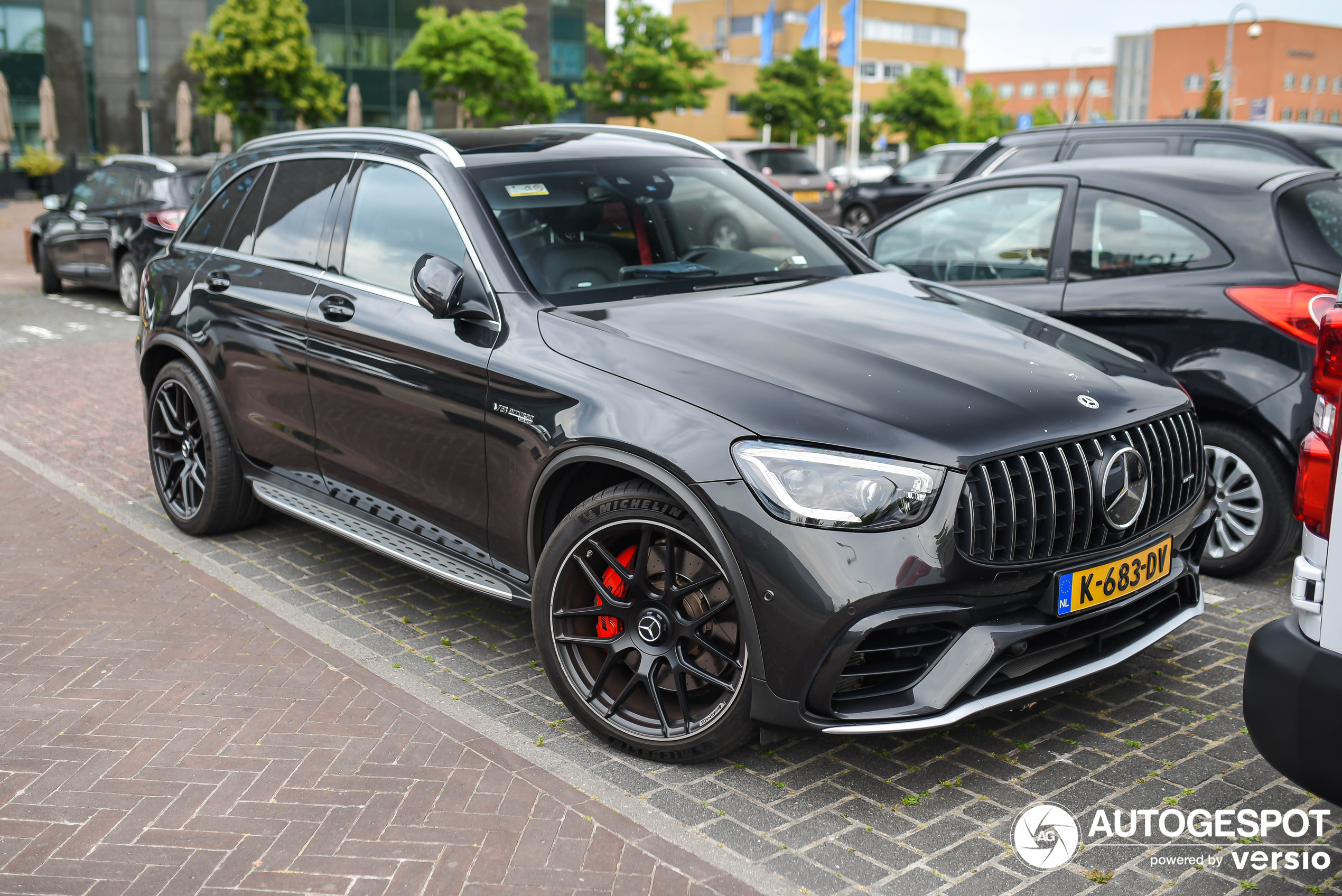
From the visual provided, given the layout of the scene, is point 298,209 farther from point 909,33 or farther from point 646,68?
point 909,33

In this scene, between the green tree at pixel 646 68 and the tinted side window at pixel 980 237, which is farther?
the green tree at pixel 646 68

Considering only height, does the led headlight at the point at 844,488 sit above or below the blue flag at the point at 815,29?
below

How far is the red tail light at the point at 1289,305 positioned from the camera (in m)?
4.76

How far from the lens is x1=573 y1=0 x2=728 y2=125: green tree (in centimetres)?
4709

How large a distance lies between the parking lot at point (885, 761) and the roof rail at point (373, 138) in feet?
6.10

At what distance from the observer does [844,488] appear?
314cm

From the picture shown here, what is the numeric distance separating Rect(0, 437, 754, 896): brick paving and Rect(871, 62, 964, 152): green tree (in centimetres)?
5942

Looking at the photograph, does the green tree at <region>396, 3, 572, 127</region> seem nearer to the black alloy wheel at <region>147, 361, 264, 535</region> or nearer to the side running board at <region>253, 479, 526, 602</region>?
the black alloy wheel at <region>147, 361, 264, 535</region>

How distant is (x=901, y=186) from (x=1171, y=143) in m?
15.1

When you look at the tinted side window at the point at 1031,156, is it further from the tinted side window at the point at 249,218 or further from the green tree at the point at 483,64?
the green tree at the point at 483,64

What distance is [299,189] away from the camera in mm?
5270

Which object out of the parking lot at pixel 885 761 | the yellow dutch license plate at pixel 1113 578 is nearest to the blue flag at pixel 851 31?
the parking lot at pixel 885 761

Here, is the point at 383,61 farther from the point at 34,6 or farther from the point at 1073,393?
the point at 1073,393

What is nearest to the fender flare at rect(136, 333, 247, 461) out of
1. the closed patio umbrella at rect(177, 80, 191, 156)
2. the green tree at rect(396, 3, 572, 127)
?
the closed patio umbrella at rect(177, 80, 191, 156)
